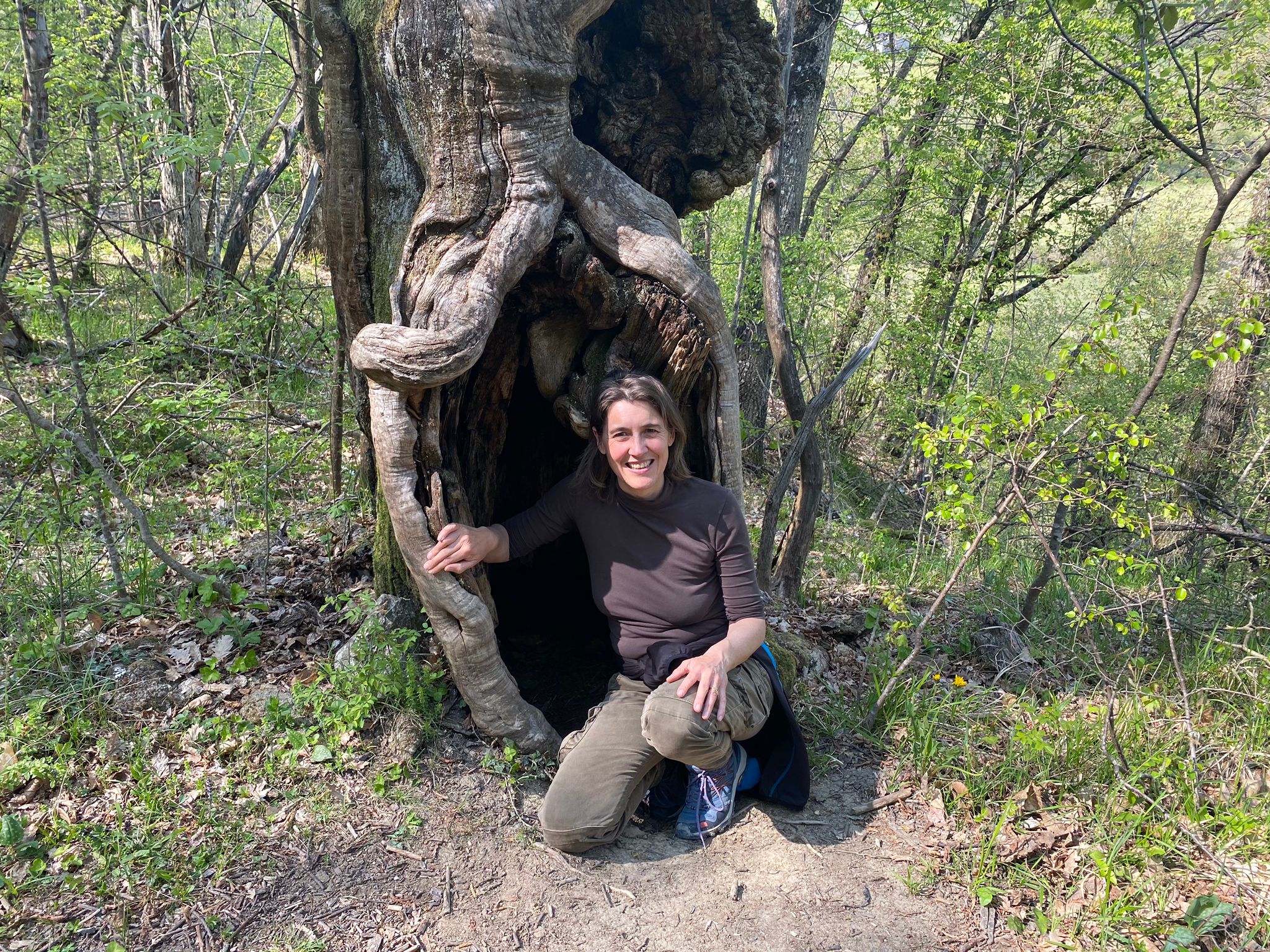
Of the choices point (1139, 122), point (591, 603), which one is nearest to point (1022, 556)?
point (591, 603)

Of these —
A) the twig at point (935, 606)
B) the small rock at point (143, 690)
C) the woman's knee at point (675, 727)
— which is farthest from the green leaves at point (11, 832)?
the twig at point (935, 606)

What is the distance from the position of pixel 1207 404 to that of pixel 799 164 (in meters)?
5.61

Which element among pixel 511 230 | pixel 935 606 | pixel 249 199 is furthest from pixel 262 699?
pixel 249 199

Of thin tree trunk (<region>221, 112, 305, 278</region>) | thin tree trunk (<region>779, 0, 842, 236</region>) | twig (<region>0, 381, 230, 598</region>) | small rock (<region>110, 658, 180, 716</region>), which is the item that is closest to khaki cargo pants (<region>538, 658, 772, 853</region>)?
small rock (<region>110, 658, 180, 716</region>)

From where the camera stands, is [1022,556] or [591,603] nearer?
[591,603]

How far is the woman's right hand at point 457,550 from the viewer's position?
286cm

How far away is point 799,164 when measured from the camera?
5766 millimetres

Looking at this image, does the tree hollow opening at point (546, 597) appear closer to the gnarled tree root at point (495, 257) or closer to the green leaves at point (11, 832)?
the gnarled tree root at point (495, 257)

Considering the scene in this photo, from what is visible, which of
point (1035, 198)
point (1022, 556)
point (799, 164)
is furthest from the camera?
point (1035, 198)

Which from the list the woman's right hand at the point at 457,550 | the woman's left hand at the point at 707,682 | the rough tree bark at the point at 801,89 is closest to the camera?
the woman's left hand at the point at 707,682

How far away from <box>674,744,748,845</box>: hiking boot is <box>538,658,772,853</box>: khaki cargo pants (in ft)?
0.32

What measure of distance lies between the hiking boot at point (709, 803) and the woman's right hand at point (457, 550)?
1.22 metres

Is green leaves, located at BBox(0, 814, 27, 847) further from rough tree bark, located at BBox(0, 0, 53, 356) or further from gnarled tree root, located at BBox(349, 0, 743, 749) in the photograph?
rough tree bark, located at BBox(0, 0, 53, 356)

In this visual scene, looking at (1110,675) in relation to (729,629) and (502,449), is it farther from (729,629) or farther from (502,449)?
(502,449)
